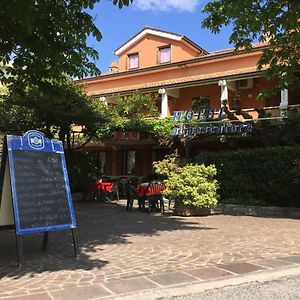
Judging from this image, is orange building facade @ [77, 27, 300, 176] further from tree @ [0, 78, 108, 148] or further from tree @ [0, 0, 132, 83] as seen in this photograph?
tree @ [0, 0, 132, 83]

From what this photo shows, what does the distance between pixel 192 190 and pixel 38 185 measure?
293 inches

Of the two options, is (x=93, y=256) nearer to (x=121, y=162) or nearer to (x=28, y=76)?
(x=28, y=76)

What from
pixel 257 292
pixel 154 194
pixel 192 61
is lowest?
pixel 257 292

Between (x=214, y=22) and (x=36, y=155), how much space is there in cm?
752

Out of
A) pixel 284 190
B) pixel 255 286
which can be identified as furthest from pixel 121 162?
pixel 255 286

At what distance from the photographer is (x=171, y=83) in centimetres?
2556

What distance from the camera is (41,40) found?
8227 millimetres

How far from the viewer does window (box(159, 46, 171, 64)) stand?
2938cm

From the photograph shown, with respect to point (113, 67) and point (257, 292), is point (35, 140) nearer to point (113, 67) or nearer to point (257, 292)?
point (257, 292)

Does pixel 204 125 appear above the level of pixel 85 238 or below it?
above

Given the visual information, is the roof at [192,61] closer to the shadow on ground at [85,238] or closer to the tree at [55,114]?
the tree at [55,114]

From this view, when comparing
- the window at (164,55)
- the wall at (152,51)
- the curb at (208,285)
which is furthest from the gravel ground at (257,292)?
the window at (164,55)

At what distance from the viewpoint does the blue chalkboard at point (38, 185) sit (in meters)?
6.85

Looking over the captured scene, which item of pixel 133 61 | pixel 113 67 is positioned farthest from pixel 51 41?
pixel 113 67
